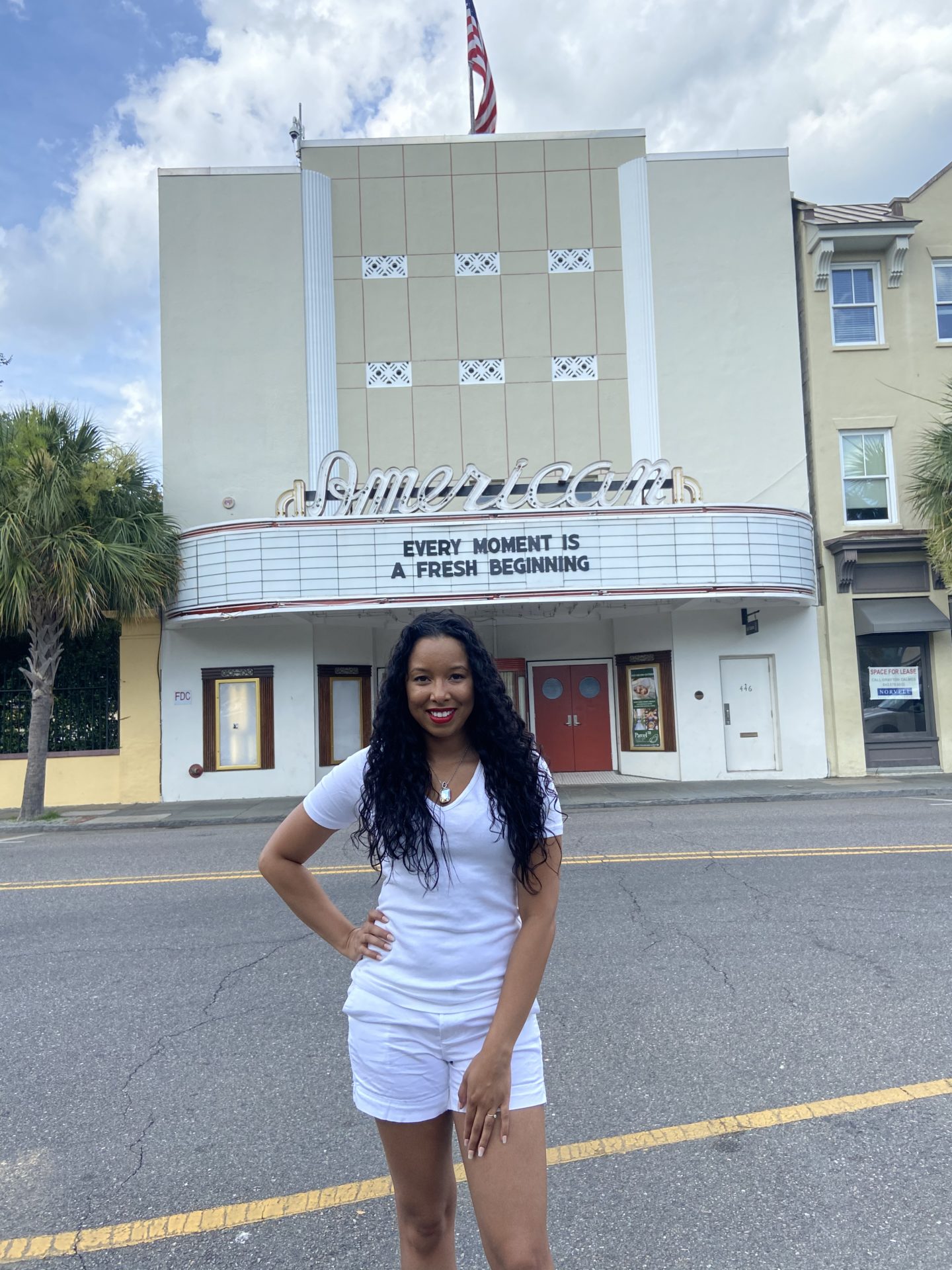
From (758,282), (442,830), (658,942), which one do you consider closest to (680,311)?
(758,282)

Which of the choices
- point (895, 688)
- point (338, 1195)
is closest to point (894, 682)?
point (895, 688)

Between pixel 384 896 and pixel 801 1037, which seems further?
pixel 801 1037

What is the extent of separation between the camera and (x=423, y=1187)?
2.07 m

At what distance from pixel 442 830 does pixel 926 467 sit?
17.0 m

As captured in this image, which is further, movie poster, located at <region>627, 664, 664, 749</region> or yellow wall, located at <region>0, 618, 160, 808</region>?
movie poster, located at <region>627, 664, 664, 749</region>

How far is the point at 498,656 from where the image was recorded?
19141 millimetres

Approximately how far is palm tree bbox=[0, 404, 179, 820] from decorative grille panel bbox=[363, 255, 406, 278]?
6.32 meters

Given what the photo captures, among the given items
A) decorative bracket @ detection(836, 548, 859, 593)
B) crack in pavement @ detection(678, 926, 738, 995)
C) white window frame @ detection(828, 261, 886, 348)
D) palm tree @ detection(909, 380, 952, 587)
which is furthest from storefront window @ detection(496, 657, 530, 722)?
crack in pavement @ detection(678, 926, 738, 995)

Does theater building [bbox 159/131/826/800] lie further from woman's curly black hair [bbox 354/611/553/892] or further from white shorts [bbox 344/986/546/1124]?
white shorts [bbox 344/986/546/1124]

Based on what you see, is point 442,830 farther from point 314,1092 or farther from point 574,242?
point 574,242

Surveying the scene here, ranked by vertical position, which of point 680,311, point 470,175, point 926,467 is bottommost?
point 926,467

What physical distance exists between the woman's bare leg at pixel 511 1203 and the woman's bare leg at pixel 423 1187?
5.3 inches

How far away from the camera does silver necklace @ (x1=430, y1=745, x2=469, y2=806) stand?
2125mm

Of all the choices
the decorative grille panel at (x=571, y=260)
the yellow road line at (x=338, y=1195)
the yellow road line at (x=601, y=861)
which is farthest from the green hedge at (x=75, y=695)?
the yellow road line at (x=338, y=1195)
